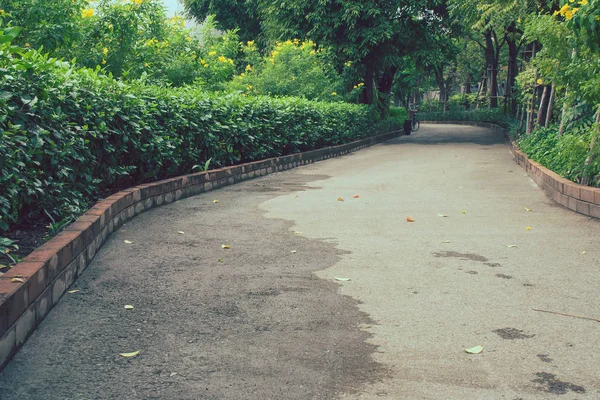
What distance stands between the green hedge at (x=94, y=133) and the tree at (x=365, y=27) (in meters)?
13.4

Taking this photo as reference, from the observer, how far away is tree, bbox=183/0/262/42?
39.3 meters

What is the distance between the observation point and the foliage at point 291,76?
25.6 metres

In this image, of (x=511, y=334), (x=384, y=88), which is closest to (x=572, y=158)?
(x=511, y=334)

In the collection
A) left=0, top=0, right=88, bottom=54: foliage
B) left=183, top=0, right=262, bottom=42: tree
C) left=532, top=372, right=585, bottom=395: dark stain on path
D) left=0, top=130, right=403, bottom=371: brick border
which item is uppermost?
left=183, top=0, right=262, bottom=42: tree

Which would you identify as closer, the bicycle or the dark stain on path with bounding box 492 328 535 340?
the dark stain on path with bounding box 492 328 535 340

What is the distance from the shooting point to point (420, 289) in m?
5.50

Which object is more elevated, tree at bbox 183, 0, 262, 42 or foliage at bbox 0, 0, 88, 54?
tree at bbox 183, 0, 262, 42

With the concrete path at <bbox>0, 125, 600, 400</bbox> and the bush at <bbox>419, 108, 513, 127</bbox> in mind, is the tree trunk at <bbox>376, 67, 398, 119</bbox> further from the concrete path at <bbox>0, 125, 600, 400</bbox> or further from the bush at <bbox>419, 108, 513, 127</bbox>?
the concrete path at <bbox>0, 125, 600, 400</bbox>

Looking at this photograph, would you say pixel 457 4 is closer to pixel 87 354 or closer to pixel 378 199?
pixel 378 199

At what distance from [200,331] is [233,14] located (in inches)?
1475

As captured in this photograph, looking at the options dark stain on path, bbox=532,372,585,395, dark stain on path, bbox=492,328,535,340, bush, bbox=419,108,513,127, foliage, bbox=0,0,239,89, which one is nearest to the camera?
dark stain on path, bbox=532,372,585,395

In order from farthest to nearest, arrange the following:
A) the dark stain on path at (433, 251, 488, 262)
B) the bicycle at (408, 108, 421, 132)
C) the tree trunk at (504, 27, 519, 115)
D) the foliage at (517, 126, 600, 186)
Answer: the tree trunk at (504, 27, 519, 115) → the bicycle at (408, 108, 421, 132) → the foliage at (517, 126, 600, 186) → the dark stain on path at (433, 251, 488, 262)

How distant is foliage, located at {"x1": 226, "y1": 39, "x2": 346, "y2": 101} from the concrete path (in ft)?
54.5

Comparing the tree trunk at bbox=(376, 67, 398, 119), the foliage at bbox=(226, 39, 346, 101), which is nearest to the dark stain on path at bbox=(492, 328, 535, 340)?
the foliage at bbox=(226, 39, 346, 101)
